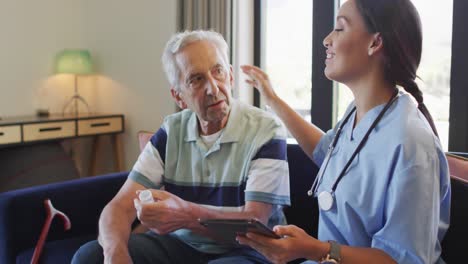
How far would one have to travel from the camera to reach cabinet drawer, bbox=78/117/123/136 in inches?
140

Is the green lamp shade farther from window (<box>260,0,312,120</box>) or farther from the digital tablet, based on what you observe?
the digital tablet

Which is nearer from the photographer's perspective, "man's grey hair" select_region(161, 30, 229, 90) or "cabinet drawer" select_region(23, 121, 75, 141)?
"man's grey hair" select_region(161, 30, 229, 90)

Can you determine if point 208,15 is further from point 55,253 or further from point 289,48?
point 55,253

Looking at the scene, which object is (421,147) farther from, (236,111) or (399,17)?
(236,111)

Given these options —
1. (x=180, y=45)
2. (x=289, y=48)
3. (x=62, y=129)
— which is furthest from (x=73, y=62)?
(x=180, y=45)

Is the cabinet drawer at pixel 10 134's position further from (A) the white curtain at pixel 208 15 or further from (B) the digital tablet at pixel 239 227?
(B) the digital tablet at pixel 239 227

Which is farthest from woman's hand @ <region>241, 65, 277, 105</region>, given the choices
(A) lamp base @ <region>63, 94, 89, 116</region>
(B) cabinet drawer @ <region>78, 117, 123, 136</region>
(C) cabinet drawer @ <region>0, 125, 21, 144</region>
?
(A) lamp base @ <region>63, 94, 89, 116</region>

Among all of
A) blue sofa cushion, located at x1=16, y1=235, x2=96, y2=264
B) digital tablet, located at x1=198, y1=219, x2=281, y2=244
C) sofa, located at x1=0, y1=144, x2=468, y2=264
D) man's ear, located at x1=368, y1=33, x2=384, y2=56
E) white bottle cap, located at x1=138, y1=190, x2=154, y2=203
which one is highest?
man's ear, located at x1=368, y1=33, x2=384, y2=56

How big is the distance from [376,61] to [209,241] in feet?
2.50

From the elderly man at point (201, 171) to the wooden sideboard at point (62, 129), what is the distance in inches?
73.9

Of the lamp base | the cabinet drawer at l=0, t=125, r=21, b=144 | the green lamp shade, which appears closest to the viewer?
the cabinet drawer at l=0, t=125, r=21, b=144

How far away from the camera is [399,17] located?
1.07 m

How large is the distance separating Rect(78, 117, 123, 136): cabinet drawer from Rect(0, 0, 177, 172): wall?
99mm

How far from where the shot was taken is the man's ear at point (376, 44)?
1.08m
